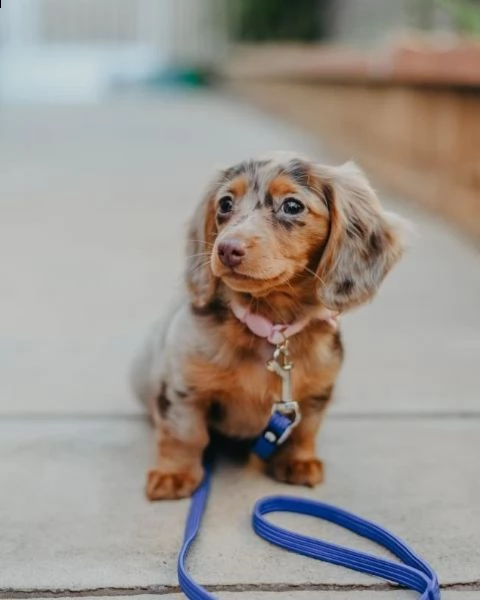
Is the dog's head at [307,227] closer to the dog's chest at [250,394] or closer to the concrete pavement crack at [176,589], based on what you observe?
the dog's chest at [250,394]

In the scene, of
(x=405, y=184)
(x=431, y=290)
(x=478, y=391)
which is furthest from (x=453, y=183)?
(x=478, y=391)

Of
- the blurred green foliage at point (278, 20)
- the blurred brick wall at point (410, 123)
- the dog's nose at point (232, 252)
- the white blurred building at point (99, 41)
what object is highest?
the dog's nose at point (232, 252)

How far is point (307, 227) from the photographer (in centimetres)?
231

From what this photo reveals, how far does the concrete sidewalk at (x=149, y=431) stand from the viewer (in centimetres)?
206

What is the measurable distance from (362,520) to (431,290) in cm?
235

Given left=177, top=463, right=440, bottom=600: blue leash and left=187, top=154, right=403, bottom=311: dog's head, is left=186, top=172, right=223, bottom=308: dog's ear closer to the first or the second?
left=187, top=154, right=403, bottom=311: dog's head

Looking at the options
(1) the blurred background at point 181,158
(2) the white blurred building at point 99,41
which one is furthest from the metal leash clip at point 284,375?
(2) the white blurred building at point 99,41

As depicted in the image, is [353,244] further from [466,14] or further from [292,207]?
[466,14]

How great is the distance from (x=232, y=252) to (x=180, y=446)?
54cm

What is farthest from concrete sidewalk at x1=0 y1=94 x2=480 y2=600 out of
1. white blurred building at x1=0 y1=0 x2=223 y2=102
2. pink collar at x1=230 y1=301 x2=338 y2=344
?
white blurred building at x1=0 y1=0 x2=223 y2=102

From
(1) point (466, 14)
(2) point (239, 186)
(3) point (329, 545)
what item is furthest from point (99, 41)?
(3) point (329, 545)

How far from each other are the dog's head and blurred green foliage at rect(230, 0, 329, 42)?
13713 millimetres

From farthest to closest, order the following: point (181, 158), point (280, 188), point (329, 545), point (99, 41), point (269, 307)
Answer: point (99, 41), point (181, 158), point (269, 307), point (280, 188), point (329, 545)

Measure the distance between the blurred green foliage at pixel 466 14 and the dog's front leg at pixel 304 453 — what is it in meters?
4.68
